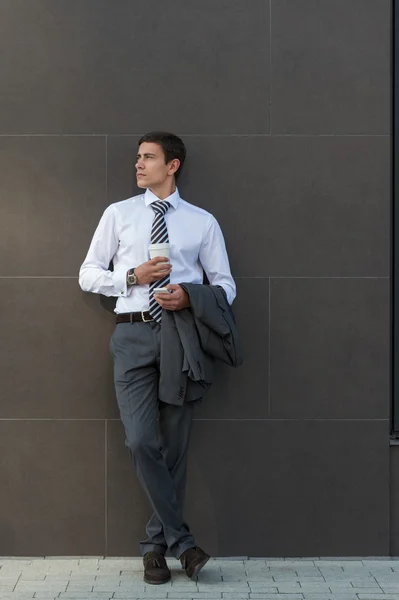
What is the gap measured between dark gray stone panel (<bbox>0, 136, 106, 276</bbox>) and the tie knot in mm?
345

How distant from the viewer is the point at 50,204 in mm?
5207

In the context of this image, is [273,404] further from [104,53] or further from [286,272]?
[104,53]

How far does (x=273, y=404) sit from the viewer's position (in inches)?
206

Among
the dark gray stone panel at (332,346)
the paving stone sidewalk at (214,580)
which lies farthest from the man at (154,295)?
the dark gray stone panel at (332,346)

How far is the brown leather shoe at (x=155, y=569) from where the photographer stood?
4.79 m

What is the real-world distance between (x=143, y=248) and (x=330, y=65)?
4.66 feet

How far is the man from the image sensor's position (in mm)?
4801

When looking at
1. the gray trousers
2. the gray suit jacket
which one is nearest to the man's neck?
the gray suit jacket

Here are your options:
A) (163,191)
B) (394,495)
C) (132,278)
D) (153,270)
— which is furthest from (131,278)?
(394,495)

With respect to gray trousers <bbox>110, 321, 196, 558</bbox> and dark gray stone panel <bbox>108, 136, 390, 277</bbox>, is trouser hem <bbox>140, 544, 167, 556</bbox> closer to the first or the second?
gray trousers <bbox>110, 321, 196, 558</bbox>

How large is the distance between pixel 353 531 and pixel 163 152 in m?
2.27

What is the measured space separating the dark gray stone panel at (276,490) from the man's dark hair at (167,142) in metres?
1.45

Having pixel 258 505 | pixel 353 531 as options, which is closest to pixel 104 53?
pixel 258 505

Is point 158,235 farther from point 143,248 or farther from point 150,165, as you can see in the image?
point 150,165
